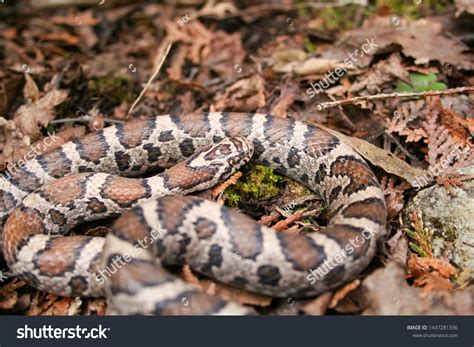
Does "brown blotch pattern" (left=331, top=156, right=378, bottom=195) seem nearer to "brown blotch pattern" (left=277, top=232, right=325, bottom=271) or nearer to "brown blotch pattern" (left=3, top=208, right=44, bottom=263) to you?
"brown blotch pattern" (left=277, top=232, right=325, bottom=271)

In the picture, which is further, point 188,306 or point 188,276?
point 188,276

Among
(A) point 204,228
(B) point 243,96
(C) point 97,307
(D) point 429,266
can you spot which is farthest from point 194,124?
(D) point 429,266

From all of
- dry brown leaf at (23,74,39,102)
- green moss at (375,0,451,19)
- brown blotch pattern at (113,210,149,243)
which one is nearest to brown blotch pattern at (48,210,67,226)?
brown blotch pattern at (113,210,149,243)

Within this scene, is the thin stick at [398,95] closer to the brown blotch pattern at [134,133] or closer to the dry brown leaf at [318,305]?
the brown blotch pattern at [134,133]

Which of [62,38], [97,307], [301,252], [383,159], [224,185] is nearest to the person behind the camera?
[301,252]

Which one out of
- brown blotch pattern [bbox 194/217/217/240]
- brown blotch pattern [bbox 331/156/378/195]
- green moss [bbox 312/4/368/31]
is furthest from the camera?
green moss [bbox 312/4/368/31]

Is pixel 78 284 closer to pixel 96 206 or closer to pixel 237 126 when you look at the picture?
pixel 96 206

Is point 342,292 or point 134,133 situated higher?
point 134,133
